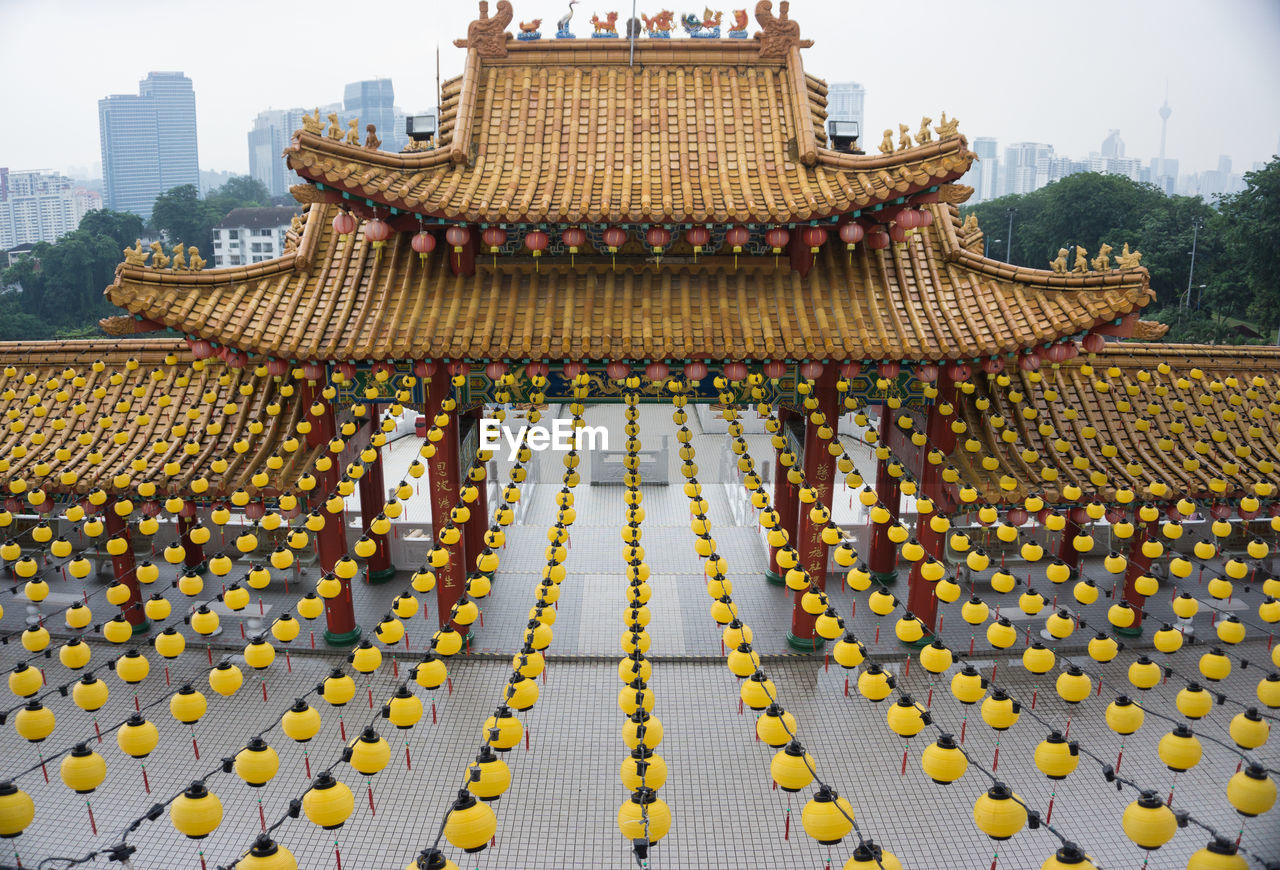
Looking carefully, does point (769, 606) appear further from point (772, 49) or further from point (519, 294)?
point (772, 49)

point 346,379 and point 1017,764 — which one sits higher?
point 346,379

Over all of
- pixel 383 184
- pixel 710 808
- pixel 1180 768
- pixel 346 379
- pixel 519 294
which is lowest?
pixel 710 808

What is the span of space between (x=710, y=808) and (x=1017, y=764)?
4.57m

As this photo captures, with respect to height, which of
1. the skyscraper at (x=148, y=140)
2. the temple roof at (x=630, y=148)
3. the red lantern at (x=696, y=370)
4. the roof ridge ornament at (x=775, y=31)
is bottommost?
the red lantern at (x=696, y=370)

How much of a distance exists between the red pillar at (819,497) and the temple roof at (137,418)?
8.27 m

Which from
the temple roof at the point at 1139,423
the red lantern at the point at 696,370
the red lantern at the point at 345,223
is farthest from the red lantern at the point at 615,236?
the temple roof at the point at 1139,423

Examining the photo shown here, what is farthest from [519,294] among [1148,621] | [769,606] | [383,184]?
[1148,621]

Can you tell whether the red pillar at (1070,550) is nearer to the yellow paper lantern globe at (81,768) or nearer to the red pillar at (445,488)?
the red pillar at (445,488)

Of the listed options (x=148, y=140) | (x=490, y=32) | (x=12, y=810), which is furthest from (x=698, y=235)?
(x=148, y=140)

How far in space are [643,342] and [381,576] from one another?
27.9 ft

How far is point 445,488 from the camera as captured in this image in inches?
580

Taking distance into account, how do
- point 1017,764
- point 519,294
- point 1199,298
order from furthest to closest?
point 1199,298, point 519,294, point 1017,764

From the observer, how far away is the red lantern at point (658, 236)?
41.3 feet

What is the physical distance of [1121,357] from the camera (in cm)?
1587
